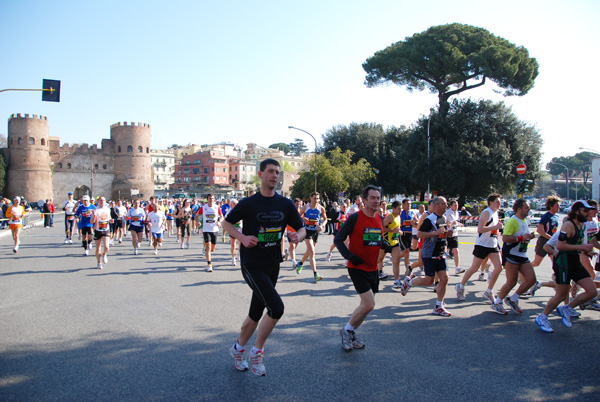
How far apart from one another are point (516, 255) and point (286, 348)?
3.65 metres

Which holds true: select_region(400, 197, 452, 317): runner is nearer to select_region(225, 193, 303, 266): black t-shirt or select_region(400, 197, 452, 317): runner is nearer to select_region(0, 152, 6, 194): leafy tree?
select_region(225, 193, 303, 266): black t-shirt

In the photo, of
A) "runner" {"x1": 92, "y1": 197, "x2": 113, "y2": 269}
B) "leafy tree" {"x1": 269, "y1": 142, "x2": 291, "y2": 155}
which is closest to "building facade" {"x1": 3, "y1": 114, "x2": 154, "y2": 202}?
"runner" {"x1": 92, "y1": 197, "x2": 113, "y2": 269}

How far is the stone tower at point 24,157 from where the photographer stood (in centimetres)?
6931

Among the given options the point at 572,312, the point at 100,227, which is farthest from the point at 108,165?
the point at 572,312

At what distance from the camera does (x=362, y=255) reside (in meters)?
4.90

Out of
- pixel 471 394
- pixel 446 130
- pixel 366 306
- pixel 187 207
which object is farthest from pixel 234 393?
pixel 446 130

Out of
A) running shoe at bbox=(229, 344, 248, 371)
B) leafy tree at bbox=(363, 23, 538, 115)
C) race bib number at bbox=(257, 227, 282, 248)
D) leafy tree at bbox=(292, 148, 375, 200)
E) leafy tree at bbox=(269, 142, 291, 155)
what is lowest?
running shoe at bbox=(229, 344, 248, 371)

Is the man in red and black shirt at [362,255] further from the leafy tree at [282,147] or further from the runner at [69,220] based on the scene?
the leafy tree at [282,147]

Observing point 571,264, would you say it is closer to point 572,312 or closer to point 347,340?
point 572,312

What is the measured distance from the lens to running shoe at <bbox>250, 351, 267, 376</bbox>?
4055 mm

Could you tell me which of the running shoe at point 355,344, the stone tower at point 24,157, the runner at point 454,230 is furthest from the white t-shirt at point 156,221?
the stone tower at point 24,157

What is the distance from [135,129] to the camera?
7862 centimetres

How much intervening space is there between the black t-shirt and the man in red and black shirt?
89 cm

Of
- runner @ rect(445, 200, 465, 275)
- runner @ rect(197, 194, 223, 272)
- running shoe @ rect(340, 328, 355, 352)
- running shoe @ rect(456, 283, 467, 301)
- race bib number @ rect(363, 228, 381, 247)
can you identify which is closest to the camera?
running shoe @ rect(340, 328, 355, 352)
